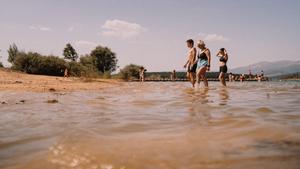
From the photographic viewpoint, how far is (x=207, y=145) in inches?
89.3

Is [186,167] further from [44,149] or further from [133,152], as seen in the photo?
[44,149]

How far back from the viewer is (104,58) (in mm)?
72250

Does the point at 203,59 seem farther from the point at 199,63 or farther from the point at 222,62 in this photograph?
the point at 222,62

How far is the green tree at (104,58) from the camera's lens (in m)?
71.6

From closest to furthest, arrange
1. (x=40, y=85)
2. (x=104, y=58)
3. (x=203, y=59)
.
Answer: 1. (x=203, y=59)
2. (x=40, y=85)
3. (x=104, y=58)

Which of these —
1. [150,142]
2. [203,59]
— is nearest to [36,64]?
[203,59]

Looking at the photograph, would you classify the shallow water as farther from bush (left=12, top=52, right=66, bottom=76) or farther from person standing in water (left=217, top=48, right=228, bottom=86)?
bush (left=12, top=52, right=66, bottom=76)

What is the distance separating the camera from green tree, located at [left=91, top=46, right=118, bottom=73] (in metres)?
71.6

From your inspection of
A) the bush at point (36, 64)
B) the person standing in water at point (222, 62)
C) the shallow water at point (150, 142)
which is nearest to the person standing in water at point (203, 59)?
the person standing in water at point (222, 62)

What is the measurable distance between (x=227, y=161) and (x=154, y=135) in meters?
0.95

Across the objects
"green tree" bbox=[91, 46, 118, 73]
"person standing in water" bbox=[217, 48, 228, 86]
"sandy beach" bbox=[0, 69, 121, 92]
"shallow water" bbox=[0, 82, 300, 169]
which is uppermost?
"green tree" bbox=[91, 46, 118, 73]

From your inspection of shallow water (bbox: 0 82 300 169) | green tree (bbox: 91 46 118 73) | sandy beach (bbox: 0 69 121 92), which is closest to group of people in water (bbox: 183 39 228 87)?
sandy beach (bbox: 0 69 121 92)

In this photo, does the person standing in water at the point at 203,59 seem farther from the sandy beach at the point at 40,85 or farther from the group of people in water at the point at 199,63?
the sandy beach at the point at 40,85

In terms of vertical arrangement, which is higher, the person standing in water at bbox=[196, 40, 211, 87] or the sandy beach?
the person standing in water at bbox=[196, 40, 211, 87]
